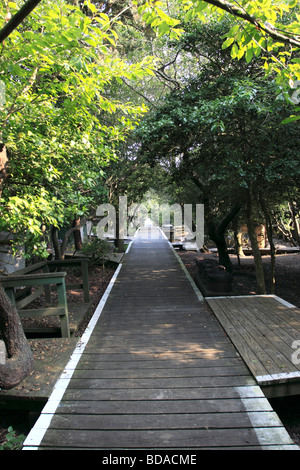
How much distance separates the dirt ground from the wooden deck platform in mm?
493

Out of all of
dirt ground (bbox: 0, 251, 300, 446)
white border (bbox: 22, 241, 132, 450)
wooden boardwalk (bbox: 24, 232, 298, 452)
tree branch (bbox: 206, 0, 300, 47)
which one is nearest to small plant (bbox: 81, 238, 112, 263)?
dirt ground (bbox: 0, 251, 300, 446)

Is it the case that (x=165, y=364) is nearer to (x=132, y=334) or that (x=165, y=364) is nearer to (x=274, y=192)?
(x=132, y=334)

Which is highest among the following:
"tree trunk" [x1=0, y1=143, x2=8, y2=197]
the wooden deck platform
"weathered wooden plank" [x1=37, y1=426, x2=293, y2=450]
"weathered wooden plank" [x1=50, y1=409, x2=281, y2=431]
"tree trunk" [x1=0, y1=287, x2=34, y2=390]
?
"tree trunk" [x1=0, y1=143, x2=8, y2=197]

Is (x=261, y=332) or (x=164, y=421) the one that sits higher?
(x=261, y=332)

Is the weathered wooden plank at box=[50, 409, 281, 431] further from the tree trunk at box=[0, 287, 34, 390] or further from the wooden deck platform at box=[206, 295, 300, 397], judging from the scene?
the tree trunk at box=[0, 287, 34, 390]

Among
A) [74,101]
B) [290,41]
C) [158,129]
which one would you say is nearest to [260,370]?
[290,41]

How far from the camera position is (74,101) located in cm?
384

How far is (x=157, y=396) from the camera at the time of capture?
2957 mm

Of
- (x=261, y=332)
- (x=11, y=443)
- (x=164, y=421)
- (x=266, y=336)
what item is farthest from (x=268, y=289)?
(x=11, y=443)

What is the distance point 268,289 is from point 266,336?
17.1 ft

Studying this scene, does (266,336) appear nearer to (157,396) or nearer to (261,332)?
(261,332)

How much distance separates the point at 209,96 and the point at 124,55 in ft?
18.3

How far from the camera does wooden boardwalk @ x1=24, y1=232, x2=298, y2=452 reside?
2439mm

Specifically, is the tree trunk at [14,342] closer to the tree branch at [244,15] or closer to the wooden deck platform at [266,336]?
the wooden deck platform at [266,336]
